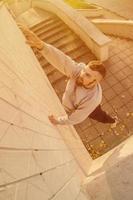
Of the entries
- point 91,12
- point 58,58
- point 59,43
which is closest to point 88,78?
point 58,58

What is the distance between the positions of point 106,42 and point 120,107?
63.8 inches

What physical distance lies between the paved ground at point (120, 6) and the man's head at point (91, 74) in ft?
29.6

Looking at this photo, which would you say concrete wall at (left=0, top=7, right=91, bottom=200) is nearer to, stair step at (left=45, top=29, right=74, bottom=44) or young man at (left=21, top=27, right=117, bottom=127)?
young man at (left=21, top=27, right=117, bottom=127)

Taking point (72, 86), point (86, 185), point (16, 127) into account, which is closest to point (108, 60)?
point (72, 86)

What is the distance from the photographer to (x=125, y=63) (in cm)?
727

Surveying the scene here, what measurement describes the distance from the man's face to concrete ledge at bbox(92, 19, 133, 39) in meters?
5.05

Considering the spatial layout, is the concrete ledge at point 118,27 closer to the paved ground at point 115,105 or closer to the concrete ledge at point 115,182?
the paved ground at point 115,105

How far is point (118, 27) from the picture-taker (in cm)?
830

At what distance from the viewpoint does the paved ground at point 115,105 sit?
5.99m

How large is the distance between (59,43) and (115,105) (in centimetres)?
249

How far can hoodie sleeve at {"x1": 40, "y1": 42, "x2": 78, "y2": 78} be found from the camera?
3.25m

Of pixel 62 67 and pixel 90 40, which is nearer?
pixel 62 67

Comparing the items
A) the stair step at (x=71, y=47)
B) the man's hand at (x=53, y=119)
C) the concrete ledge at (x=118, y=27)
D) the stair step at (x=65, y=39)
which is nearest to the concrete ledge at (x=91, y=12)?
the concrete ledge at (x=118, y=27)

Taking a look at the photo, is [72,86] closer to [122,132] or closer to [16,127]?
[16,127]
